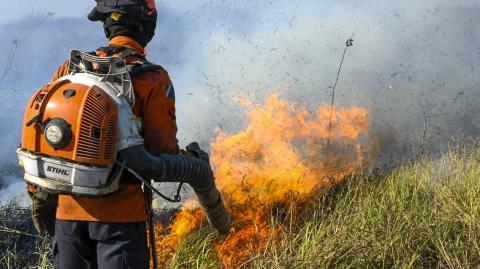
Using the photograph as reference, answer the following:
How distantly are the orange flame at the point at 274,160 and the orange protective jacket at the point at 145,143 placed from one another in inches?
51.0

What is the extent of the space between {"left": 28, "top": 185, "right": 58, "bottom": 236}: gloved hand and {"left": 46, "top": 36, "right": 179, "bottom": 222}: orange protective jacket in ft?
0.67

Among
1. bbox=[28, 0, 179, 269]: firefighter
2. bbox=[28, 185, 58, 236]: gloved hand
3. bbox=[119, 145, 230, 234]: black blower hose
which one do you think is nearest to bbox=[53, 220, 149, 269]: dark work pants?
bbox=[28, 0, 179, 269]: firefighter

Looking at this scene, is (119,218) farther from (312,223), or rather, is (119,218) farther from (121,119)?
(312,223)

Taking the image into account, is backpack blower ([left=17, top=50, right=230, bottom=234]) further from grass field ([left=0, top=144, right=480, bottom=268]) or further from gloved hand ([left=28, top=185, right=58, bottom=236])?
grass field ([left=0, top=144, right=480, bottom=268])

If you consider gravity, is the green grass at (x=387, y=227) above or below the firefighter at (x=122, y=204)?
below

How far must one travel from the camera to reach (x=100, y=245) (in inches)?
86.0

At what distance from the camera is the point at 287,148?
15.8 feet

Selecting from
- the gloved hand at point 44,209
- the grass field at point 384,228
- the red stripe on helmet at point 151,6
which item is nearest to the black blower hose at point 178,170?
the grass field at point 384,228

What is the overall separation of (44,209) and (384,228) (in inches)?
73.5

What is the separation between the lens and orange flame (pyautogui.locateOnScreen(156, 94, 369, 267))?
374 cm

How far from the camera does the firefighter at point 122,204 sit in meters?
2.13

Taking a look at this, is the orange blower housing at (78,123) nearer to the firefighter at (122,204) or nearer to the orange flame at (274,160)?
the firefighter at (122,204)

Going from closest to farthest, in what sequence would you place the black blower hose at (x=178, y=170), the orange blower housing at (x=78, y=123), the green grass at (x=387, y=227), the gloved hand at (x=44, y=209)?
the orange blower housing at (x=78, y=123)
the black blower hose at (x=178, y=170)
the gloved hand at (x=44, y=209)
the green grass at (x=387, y=227)

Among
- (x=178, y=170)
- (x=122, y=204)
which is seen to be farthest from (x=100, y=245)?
(x=178, y=170)
